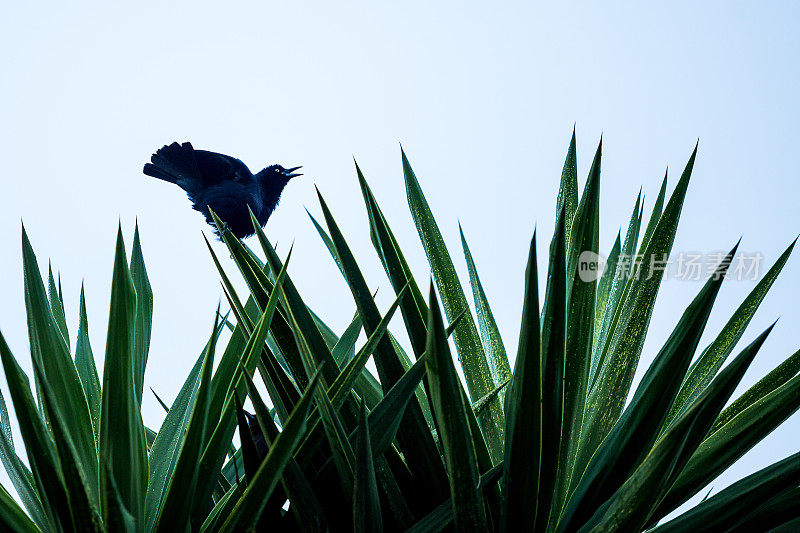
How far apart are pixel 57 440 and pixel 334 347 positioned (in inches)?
22.7

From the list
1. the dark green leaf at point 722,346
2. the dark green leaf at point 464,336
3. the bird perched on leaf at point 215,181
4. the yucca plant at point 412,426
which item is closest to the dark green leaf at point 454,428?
the yucca plant at point 412,426

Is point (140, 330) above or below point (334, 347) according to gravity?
above

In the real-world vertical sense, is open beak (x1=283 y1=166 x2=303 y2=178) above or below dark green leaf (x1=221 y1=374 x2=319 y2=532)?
above

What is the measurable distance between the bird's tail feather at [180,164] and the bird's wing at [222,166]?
20 millimetres

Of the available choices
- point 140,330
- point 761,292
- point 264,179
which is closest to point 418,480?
point 140,330

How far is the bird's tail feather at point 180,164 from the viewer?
4.92ft

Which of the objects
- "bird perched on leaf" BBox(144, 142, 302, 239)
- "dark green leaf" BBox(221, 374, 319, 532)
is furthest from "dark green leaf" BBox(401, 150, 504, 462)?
"bird perched on leaf" BBox(144, 142, 302, 239)

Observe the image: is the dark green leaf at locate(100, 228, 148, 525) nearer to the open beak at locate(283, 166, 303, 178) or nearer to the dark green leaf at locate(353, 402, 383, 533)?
the dark green leaf at locate(353, 402, 383, 533)

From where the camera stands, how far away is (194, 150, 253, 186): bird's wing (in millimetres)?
1485

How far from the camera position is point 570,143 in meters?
1.25

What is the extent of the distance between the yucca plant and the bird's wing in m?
0.54

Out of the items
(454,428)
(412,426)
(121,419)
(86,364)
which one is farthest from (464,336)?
(86,364)

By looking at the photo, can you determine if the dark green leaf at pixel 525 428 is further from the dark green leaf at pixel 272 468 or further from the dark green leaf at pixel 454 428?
the dark green leaf at pixel 272 468

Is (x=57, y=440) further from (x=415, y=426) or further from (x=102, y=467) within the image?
(x=415, y=426)
